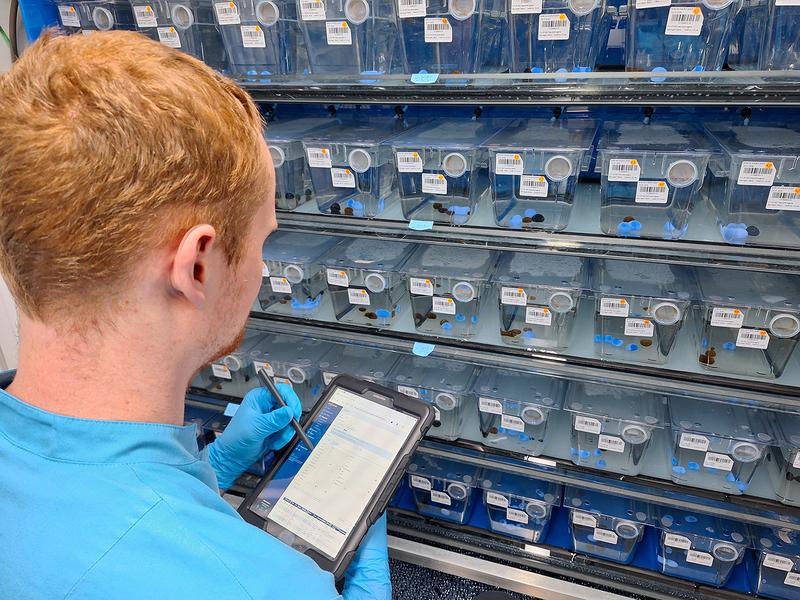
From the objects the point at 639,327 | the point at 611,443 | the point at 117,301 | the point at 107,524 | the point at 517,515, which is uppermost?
the point at 117,301

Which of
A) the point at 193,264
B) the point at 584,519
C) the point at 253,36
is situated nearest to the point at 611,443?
the point at 584,519

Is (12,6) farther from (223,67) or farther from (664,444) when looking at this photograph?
(664,444)

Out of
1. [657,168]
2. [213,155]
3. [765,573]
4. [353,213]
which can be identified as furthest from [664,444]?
[213,155]

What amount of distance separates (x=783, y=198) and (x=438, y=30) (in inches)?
39.0

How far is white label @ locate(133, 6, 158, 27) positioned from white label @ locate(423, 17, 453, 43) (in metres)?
0.95

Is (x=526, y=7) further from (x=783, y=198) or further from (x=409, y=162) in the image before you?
(x=783, y=198)

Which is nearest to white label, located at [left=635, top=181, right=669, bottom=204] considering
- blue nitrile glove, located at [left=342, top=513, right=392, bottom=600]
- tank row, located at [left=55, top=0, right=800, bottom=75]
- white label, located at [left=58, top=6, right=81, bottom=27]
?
tank row, located at [left=55, top=0, right=800, bottom=75]

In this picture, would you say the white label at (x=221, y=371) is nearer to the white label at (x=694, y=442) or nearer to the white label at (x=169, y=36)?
the white label at (x=169, y=36)

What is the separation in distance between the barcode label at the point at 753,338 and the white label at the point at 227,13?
5.80 ft

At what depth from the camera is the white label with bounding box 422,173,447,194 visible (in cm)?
160

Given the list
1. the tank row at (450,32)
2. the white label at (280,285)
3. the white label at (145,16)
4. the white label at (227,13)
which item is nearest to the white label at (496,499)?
the white label at (280,285)

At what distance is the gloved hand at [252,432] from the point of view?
157cm

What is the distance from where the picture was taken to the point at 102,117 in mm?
628

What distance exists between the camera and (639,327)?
62.2 inches
